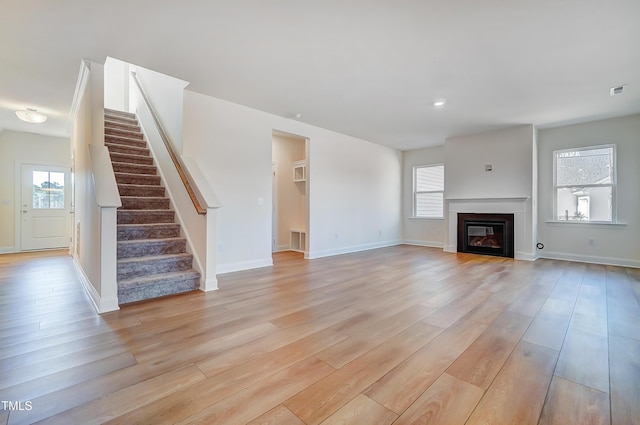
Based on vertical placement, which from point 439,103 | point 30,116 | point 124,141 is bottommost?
point 124,141

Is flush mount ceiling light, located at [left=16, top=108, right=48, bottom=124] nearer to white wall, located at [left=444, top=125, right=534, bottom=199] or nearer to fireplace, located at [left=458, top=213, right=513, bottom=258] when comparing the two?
white wall, located at [left=444, top=125, right=534, bottom=199]

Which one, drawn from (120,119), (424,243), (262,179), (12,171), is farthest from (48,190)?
(424,243)

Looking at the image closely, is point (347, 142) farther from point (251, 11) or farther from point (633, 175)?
point (633, 175)

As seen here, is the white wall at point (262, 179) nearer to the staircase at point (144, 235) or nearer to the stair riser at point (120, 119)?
the staircase at point (144, 235)

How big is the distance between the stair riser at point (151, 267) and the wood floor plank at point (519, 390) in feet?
10.8

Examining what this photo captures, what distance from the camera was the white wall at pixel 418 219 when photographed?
733 centimetres

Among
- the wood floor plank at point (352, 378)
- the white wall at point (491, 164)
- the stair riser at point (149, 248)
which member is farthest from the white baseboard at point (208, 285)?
the white wall at point (491, 164)

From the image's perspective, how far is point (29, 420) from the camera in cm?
134

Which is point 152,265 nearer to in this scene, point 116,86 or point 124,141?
point 124,141

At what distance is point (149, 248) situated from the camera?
3.54 meters

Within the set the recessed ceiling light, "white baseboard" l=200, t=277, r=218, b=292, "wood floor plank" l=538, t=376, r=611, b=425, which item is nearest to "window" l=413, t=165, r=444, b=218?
the recessed ceiling light

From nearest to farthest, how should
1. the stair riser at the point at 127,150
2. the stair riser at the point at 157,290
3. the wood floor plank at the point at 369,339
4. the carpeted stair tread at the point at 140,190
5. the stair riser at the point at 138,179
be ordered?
1. the wood floor plank at the point at 369,339
2. the stair riser at the point at 157,290
3. the carpeted stair tread at the point at 140,190
4. the stair riser at the point at 138,179
5. the stair riser at the point at 127,150

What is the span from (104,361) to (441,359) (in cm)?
222

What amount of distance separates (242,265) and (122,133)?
10.7ft
